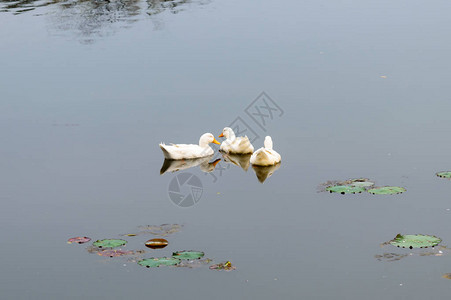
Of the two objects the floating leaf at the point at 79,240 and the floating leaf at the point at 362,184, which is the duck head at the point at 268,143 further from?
the floating leaf at the point at 79,240

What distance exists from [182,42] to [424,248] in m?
13.8

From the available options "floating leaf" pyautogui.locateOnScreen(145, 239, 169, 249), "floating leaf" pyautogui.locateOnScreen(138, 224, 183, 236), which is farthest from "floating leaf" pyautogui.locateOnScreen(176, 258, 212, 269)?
"floating leaf" pyautogui.locateOnScreen(138, 224, 183, 236)

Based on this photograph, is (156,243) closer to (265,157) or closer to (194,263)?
(194,263)

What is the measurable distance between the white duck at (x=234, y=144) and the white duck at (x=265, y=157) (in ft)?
2.26

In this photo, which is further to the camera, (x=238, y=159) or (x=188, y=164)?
(x=238, y=159)

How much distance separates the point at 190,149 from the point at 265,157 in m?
1.48

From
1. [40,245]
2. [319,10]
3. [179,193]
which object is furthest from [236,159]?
[319,10]

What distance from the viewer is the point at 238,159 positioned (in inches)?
608

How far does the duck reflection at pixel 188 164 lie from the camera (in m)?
14.7

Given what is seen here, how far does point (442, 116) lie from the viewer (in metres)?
16.2

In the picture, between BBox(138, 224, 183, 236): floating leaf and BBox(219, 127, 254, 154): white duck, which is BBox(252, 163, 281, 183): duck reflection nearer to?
BBox(219, 127, 254, 154): white duck

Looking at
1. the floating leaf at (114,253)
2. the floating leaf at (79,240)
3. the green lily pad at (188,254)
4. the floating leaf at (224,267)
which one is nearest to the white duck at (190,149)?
the floating leaf at (79,240)

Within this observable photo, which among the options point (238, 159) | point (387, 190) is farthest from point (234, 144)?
point (387, 190)

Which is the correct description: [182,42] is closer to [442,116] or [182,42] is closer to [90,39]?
[90,39]
